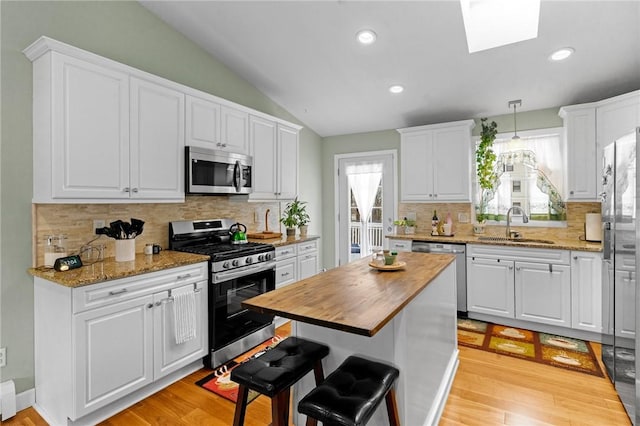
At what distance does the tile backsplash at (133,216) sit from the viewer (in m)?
2.33

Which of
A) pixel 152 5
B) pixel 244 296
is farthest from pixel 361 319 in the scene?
pixel 152 5

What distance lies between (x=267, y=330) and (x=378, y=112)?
3.12 metres

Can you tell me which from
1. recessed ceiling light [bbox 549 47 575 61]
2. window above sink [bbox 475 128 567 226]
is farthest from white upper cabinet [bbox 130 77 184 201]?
window above sink [bbox 475 128 567 226]

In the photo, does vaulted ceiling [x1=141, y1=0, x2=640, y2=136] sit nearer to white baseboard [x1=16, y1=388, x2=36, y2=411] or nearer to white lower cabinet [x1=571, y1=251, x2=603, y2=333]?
white lower cabinet [x1=571, y1=251, x2=603, y2=333]

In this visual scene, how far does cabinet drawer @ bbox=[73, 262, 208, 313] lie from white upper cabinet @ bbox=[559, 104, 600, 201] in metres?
3.89

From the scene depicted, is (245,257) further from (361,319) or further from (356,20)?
(356,20)

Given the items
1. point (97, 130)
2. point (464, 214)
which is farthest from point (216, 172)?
point (464, 214)

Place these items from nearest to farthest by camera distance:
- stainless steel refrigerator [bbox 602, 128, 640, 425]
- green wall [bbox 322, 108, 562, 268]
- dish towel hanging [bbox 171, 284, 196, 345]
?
stainless steel refrigerator [bbox 602, 128, 640, 425], dish towel hanging [bbox 171, 284, 196, 345], green wall [bbox 322, 108, 562, 268]

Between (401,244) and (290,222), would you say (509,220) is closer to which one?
(401,244)

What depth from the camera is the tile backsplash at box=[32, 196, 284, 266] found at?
2332mm

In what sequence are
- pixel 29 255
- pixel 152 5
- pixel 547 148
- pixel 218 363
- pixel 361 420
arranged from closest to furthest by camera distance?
1. pixel 361 420
2. pixel 29 255
3. pixel 218 363
4. pixel 152 5
5. pixel 547 148

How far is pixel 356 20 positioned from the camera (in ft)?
9.21

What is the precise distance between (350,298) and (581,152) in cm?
344

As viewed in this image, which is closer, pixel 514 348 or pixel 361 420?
pixel 361 420
